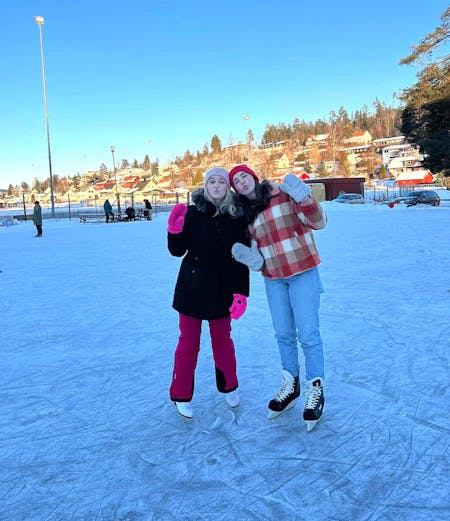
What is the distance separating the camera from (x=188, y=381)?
2.90 m

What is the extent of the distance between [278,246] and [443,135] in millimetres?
26615

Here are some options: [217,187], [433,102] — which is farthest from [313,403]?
[433,102]

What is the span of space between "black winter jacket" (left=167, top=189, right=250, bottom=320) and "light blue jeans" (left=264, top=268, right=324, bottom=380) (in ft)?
0.95

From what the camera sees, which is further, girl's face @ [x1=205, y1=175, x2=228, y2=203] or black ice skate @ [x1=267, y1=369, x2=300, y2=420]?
black ice skate @ [x1=267, y1=369, x2=300, y2=420]

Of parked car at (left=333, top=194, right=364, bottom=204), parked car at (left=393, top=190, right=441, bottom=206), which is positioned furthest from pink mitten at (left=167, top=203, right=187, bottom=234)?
parked car at (left=333, top=194, right=364, bottom=204)

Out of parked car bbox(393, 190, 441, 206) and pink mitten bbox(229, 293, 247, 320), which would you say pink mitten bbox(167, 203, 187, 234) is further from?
parked car bbox(393, 190, 441, 206)

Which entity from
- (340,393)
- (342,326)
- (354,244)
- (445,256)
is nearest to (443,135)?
(354,244)

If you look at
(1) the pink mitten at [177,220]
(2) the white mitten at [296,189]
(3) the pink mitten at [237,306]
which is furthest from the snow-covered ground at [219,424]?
(2) the white mitten at [296,189]

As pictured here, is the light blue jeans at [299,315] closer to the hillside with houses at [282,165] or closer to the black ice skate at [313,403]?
the black ice skate at [313,403]

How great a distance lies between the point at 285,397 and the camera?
2889 millimetres

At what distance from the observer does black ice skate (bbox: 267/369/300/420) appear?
285cm

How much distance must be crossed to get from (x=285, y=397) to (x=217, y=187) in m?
1.36

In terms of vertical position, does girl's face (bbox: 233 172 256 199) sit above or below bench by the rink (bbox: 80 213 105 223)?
below

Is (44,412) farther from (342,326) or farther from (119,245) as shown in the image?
(119,245)
